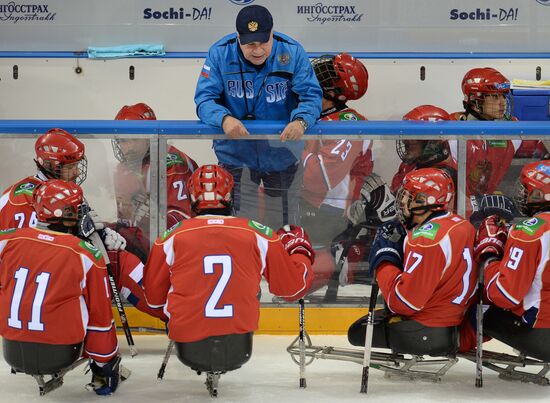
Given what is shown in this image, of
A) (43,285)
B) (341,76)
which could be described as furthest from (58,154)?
(341,76)

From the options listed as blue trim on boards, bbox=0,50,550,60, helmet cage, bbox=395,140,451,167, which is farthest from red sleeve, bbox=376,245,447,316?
blue trim on boards, bbox=0,50,550,60

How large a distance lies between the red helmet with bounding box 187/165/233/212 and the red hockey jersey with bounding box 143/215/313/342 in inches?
2.9

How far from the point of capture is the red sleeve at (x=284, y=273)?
186 inches

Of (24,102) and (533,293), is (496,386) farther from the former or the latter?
(24,102)

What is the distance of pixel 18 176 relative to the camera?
17.9 ft

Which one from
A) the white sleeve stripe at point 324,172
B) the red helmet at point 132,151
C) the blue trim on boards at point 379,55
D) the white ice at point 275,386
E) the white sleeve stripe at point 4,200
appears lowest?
the white ice at point 275,386

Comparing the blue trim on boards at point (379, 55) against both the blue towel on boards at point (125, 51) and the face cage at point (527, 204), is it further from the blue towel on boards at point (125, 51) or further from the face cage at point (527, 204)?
the face cage at point (527, 204)

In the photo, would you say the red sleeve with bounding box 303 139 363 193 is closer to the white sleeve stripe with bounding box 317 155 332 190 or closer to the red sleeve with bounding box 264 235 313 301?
the white sleeve stripe with bounding box 317 155 332 190

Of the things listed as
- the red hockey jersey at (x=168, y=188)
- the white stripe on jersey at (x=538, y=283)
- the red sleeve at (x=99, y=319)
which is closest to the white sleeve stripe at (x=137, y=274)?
the red hockey jersey at (x=168, y=188)

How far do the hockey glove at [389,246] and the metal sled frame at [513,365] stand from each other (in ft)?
1.68

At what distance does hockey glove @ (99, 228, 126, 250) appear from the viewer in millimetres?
5191

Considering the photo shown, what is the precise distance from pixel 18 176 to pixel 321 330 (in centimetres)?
160

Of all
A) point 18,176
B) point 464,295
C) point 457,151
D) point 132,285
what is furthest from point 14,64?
point 464,295

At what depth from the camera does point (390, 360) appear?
5.04m
